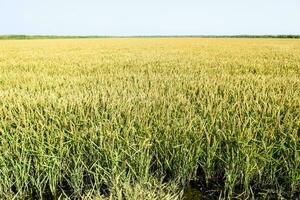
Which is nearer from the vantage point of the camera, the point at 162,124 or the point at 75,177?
the point at 75,177

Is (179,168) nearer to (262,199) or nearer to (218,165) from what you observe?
(218,165)

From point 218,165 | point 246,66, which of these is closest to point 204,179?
point 218,165

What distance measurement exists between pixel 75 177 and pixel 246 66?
18.7 feet

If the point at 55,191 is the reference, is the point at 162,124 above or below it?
above

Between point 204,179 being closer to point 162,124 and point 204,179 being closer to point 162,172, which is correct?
point 162,172

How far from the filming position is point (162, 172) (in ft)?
6.18

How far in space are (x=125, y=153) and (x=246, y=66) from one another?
5467 millimetres

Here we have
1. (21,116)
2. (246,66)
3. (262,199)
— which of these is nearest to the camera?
(262,199)

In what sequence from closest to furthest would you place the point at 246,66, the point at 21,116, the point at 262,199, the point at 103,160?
1. the point at 262,199
2. the point at 103,160
3. the point at 21,116
4. the point at 246,66

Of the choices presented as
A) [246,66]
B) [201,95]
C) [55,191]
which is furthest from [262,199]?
[246,66]

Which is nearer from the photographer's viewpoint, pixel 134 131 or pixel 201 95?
pixel 134 131

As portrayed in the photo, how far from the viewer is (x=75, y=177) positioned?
1.79 m

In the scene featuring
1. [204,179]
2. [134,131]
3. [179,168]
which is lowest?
[204,179]

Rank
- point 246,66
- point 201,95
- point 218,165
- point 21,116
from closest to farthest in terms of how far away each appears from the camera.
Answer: point 218,165 < point 21,116 < point 201,95 < point 246,66
